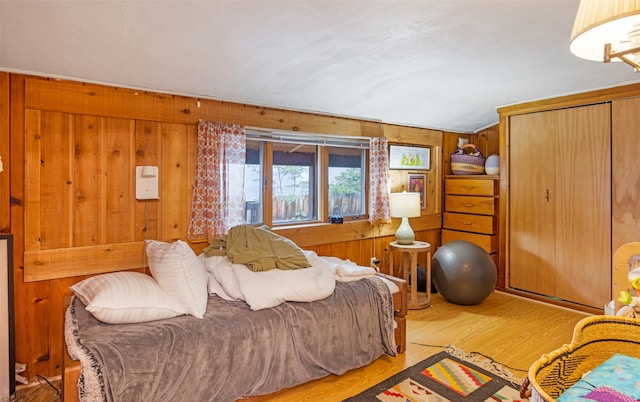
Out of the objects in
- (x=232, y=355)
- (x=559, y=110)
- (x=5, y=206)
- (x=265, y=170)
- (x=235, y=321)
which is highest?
(x=559, y=110)

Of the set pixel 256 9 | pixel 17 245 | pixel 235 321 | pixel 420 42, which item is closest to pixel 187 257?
pixel 235 321

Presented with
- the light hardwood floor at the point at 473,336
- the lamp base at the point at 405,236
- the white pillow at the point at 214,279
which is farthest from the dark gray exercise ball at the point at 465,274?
the white pillow at the point at 214,279

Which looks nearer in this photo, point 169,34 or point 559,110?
point 169,34

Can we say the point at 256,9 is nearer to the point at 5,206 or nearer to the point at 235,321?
the point at 235,321

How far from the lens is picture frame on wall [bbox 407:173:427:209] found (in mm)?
4453

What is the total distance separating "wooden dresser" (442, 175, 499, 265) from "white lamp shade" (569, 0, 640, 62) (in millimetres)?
3104

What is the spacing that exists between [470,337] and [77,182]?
10.3 feet

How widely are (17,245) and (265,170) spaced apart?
1.83m

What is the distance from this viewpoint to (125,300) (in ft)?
6.24

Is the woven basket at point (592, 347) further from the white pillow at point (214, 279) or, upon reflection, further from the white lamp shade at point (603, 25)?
the white pillow at point (214, 279)

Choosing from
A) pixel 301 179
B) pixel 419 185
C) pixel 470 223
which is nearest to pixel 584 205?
pixel 470 223

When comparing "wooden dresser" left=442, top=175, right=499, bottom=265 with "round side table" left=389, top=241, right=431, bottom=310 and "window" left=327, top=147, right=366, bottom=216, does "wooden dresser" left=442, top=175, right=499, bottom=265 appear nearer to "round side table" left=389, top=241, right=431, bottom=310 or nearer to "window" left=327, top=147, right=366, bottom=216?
"round side table" left=389, top=241, right=431, bottom=310

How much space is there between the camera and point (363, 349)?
2484 millimetres

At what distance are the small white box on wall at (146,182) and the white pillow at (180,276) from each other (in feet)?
2.09
